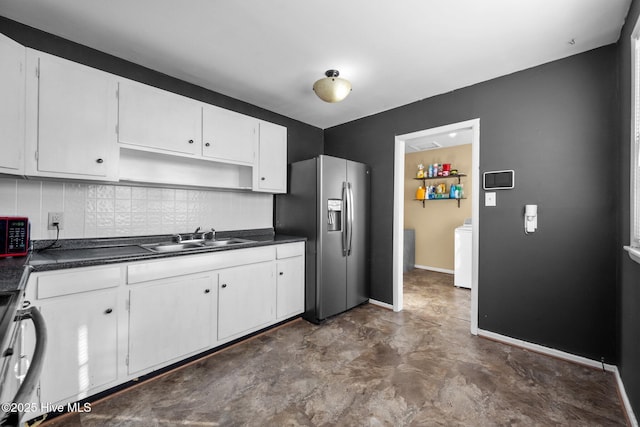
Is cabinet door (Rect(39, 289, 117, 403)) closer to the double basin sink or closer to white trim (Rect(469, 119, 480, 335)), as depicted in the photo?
the double basin sink

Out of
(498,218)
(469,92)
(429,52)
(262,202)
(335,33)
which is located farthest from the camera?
(262,202)

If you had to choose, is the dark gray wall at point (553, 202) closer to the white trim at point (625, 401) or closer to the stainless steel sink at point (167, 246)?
the white trim at point (625, 401)

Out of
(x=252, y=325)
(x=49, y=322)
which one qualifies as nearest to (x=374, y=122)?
(x=252, y=325)

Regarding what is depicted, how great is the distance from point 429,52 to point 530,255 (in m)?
1.90

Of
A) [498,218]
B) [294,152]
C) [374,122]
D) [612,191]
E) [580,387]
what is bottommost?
[580,387]

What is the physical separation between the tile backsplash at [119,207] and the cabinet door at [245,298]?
0.73 metres

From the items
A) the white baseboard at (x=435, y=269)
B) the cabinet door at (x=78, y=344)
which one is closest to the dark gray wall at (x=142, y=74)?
the cabinet door at (x=78, y=344)

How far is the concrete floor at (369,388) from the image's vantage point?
1.62m

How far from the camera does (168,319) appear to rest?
6.57 feet

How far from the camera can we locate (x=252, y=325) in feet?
8.30

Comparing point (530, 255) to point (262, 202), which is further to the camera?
point (262, 202)

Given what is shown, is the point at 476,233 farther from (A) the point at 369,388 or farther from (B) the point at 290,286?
(B) the point at 290,286

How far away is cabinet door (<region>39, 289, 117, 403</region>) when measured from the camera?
1537 mm

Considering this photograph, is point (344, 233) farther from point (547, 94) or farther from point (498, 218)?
point (547, 94)
